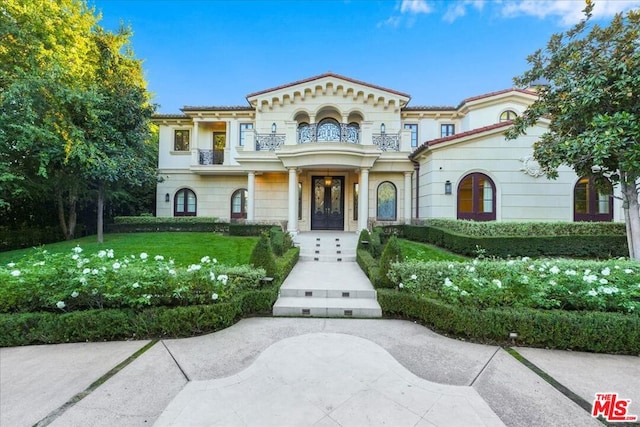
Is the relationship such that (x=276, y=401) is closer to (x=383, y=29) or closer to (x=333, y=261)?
(x=333, y=261)

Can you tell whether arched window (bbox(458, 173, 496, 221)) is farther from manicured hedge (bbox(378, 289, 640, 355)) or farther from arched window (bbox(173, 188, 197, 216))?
arched window (bbox(173, 188, 197, 216))

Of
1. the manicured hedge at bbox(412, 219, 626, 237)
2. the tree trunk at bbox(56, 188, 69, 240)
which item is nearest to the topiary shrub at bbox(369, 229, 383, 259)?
the manicured hedge at bbox(412, 219, 626, 237)

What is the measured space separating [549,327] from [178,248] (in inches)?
416

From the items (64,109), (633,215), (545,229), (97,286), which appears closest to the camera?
(97,286)

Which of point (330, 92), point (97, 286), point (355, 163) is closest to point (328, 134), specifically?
point (355, 163)

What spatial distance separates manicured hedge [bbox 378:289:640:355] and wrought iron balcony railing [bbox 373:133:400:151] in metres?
10.7

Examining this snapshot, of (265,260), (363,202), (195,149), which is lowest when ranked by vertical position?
(265,260)

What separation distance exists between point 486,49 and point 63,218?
25.3 m

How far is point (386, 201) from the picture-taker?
14523mm

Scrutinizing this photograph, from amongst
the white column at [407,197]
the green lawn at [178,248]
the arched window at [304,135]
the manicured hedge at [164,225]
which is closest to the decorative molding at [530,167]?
the white column at [407,197]

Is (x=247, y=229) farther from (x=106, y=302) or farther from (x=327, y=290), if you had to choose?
(x=106, y=302)

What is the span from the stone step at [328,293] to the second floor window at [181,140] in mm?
14192

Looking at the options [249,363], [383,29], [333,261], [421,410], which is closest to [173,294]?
[249,363]

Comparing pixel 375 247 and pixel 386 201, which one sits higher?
pixel 386 201
